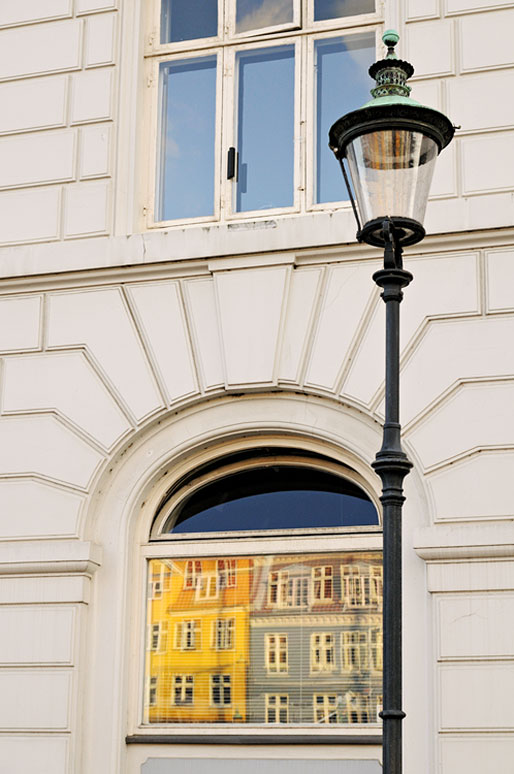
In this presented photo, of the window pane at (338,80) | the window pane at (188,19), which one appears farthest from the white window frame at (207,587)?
the window pane at (188,19)

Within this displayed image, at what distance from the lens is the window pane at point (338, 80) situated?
33.6 ft

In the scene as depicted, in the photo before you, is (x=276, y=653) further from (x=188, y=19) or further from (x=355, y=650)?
(x=188, y=19)

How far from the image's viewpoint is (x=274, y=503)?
31.8 feet

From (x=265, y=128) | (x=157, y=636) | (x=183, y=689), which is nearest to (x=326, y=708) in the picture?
(x=183, y=689)

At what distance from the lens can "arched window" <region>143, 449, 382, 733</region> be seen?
9094 millimetres

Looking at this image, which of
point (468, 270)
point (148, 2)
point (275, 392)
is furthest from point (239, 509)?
point (148, 2)

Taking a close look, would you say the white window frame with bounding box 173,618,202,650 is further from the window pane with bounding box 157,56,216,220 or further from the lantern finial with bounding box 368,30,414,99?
the lantern finial with bounding box 368,30,414,99

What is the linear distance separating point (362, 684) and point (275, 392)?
2128 millimetres

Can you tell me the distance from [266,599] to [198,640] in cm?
Result: 56

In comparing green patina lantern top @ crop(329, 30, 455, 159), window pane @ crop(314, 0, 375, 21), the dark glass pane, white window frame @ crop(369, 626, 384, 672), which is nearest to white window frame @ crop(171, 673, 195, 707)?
the dark glass pane

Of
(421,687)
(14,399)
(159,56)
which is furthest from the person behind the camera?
(159,56)

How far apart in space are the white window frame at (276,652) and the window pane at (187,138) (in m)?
3.30

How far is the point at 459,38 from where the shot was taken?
9781mm

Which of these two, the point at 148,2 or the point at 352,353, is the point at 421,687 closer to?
the point at 352,353
